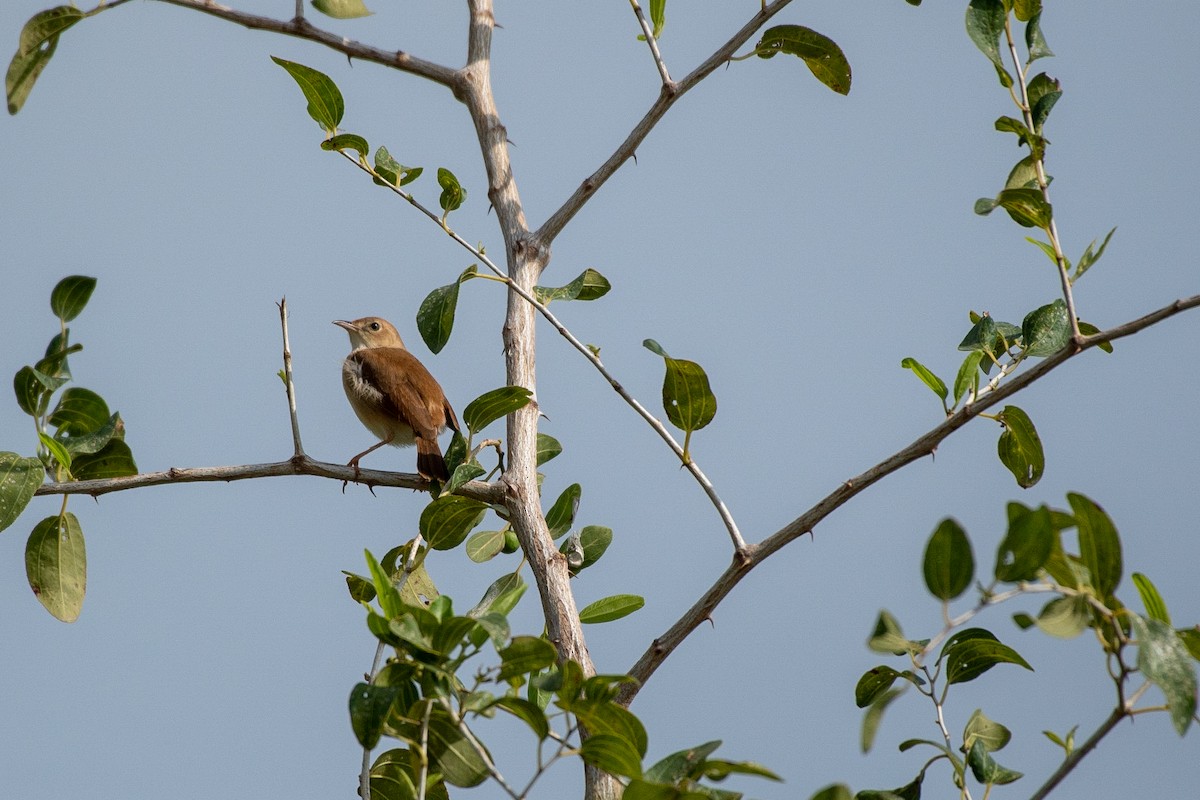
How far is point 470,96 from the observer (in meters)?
4.54

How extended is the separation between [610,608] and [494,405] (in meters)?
0.76

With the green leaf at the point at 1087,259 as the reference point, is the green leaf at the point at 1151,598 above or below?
below

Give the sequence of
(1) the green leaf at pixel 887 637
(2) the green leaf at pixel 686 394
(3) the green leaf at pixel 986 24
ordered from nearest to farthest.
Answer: (1) the green leaf at pixel 887 637
(3) the green leaf at pixel 986 24
(2) the green leaf at pixel 686 394

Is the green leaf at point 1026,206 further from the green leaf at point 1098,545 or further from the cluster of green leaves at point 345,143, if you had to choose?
the cluster of green leaves at point 345,143

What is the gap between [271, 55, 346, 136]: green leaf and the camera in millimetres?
3992

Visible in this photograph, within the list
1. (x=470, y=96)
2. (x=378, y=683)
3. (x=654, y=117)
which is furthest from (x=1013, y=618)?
(x=470, y=96)

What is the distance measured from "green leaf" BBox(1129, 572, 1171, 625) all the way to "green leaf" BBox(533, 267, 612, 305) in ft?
6.53

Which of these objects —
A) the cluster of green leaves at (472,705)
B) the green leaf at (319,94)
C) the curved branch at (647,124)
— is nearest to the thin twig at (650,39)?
the curved branch at (647,124)

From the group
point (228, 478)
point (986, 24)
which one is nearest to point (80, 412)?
point (228, 478)

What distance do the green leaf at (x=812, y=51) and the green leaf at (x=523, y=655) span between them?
8.19ft

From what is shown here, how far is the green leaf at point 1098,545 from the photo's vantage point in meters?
2.16

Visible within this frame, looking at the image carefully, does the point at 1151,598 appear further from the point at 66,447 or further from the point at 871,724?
the point at 66,447

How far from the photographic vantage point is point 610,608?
393cm

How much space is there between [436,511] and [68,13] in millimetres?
2040
